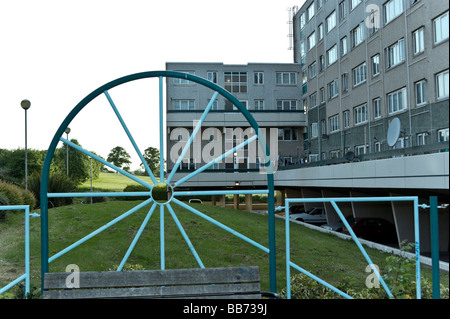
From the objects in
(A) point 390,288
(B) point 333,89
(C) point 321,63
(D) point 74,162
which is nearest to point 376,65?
(B) point 333,89

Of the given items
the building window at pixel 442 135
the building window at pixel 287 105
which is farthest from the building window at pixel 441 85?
the building window at pixel 287 105

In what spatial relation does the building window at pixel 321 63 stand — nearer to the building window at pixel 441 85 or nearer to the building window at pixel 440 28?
the building window at pixel 440 28

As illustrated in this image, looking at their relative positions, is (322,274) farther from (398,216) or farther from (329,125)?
(329,125)

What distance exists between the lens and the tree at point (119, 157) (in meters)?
41.3

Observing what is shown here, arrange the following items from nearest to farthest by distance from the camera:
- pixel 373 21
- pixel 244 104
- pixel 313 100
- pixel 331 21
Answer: pixel 373 21 < pixel 331 21 < pixel 313 100 < pixel 244 104

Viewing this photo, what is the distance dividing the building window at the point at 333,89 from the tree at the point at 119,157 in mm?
20922

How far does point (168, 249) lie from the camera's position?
10844mm

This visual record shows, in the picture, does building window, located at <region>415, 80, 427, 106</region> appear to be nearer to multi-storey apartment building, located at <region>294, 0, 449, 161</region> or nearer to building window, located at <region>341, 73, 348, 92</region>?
multi-storey apartment building, located at <region>294, 0, 449, 161</region>

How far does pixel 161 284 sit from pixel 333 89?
23322 mm

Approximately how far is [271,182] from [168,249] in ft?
21.8

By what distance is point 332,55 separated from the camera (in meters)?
25.7

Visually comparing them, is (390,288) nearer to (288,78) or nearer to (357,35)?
(357,35)

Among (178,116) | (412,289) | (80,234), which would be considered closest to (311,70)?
(178,116)

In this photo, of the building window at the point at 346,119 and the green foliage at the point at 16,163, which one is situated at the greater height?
the building window at the point at 346,119
